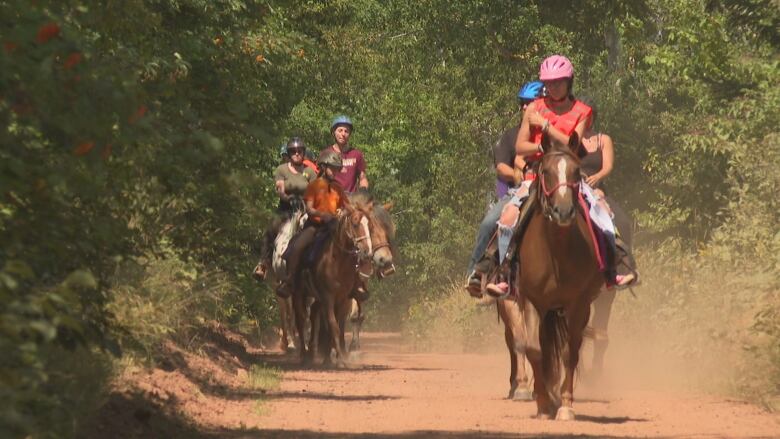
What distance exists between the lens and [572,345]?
14.0 metres

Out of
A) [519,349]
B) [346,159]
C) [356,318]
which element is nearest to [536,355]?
[519,349]

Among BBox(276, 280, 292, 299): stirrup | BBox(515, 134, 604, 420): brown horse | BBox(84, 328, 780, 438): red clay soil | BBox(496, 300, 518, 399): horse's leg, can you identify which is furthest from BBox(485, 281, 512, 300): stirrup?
BBox(276, 280, 292, 299): stirrup

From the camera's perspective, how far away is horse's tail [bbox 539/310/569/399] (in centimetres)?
1395

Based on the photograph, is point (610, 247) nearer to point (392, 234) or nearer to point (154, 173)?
point (154, 173)

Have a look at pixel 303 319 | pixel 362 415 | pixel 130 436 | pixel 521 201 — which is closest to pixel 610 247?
pixel 521 201

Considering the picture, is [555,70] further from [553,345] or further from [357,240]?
[357,240]

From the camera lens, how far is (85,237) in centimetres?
912

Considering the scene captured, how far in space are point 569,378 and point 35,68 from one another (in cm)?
725

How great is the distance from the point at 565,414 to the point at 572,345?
1.98 feet

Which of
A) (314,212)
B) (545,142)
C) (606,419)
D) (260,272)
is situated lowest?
(606,419)

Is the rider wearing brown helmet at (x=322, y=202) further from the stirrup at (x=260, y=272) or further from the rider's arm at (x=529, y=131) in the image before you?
the rider's arm at (x=529, y=131)

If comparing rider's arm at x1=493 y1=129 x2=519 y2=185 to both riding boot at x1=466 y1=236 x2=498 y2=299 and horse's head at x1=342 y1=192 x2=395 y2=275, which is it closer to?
riding boot at x1=466 y1=236 x2=498 y2=299

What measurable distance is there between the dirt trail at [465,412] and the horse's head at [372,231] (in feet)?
4.85

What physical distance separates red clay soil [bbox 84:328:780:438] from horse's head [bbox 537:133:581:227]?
5.27 feet
